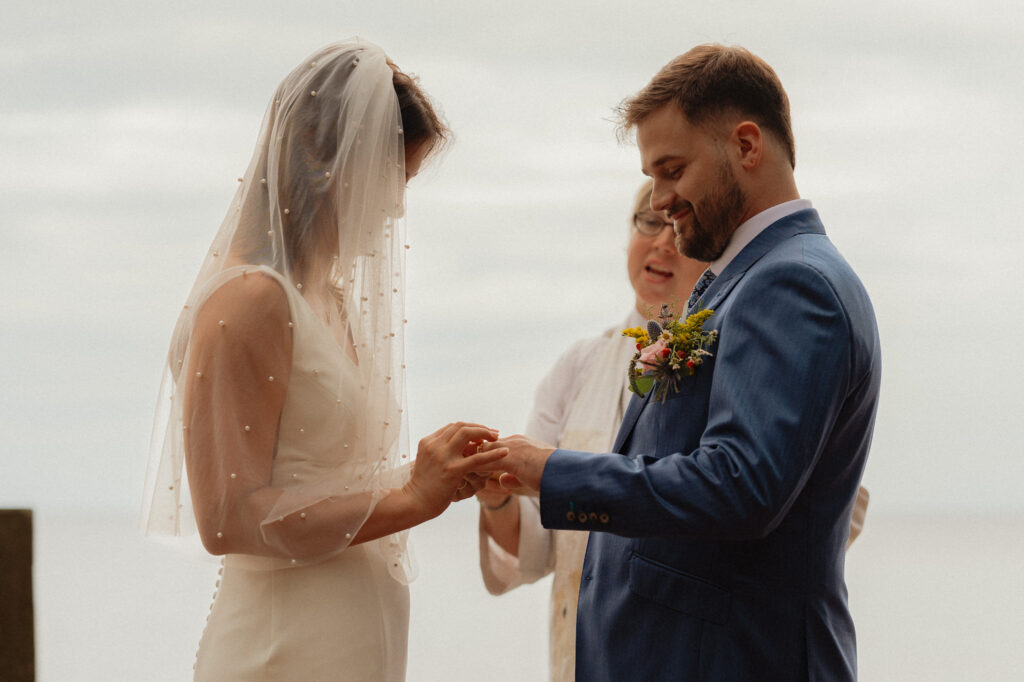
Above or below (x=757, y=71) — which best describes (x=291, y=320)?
below

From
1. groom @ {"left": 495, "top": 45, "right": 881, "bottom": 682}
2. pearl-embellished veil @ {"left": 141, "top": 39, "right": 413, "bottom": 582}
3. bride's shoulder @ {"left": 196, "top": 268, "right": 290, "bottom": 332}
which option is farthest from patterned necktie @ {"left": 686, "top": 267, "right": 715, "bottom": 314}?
bride's shoulder @ {"left": 196, "top": 268, "right": 290, "bottom": 332}

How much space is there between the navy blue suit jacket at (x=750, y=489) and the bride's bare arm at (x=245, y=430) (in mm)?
516

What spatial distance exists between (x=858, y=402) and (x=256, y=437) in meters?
1.24

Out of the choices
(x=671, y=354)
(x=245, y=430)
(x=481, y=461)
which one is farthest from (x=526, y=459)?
(x=245, y=430)

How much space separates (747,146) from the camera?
7.43 feet

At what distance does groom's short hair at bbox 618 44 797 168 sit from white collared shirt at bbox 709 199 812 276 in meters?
0.15

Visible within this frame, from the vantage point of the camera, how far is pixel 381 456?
2.39 meters

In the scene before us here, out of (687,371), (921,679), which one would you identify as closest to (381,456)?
(687,371)

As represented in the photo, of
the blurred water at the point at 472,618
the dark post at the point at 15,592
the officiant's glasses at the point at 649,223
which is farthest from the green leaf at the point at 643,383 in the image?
the officiant's glasses at the point at 649,223

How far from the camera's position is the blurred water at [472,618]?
27.2ft

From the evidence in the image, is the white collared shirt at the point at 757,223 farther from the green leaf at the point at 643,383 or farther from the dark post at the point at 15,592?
the dark post at the point at 15,592

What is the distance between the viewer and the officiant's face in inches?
89.3

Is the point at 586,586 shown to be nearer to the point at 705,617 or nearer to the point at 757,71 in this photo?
the point at 705,617

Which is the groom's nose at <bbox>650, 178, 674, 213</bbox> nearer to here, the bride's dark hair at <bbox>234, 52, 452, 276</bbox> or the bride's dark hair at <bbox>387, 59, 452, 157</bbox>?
the bride's dark hair at <bbox>387, 59, 452, 157</bbox>
